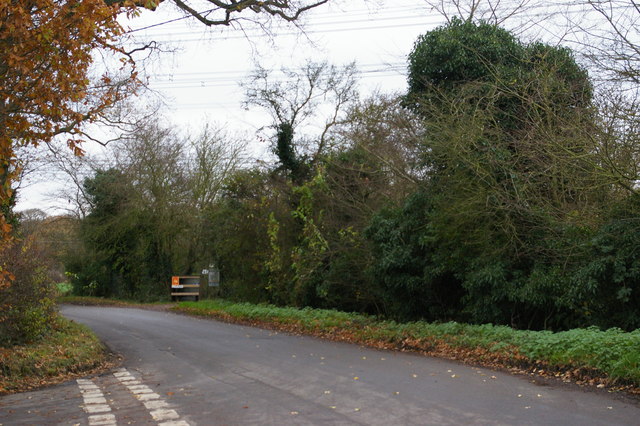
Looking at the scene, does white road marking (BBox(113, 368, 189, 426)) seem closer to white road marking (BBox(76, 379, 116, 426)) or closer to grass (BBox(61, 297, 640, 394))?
white road marking (BBox(76, 379, 116, 426))

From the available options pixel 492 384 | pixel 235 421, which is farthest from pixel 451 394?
pixel 235 421

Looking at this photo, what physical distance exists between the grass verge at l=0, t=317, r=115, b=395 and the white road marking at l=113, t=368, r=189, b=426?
1.36 metres

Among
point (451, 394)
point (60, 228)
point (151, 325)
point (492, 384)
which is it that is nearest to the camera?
point (451, 394)

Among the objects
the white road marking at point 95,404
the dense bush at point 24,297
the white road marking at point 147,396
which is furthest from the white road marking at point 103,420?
the dense bush at point 24,297

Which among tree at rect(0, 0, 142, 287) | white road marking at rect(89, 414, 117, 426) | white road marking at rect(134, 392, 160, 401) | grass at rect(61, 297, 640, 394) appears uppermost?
tree at rect(0, 0, 142, 287)

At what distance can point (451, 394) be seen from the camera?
28.9ft

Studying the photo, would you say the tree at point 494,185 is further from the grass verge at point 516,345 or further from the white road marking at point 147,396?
the white road marking at point 147,396

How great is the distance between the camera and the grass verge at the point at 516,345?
9.74 metres

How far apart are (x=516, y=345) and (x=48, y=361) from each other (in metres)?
9.67

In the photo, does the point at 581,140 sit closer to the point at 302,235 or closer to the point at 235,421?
the point at 235,421

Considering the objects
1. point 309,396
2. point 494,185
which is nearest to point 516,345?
point 494,185

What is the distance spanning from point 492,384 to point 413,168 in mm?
10538

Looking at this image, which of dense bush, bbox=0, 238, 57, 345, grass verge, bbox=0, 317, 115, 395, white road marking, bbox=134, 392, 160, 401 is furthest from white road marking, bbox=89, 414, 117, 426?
dense bush, bbox=0, 238, 57, 345

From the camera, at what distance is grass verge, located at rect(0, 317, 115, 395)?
38.1 feet
